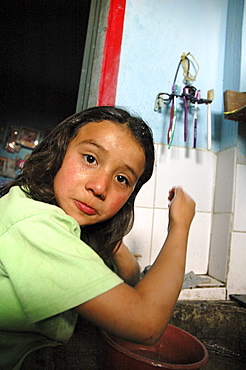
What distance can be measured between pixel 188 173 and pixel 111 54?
26.4 inches

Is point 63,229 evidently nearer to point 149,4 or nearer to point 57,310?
point 57,310

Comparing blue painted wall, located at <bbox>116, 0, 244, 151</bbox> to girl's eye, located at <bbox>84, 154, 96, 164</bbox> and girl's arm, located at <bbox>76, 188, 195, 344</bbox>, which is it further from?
girl's arm, located at <bbox>76, 188, 195, 344</bbox>

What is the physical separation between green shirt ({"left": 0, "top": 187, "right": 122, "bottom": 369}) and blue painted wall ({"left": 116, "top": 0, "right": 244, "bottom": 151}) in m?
0.84

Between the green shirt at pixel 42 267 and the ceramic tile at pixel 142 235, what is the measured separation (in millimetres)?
645

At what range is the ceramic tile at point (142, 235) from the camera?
3.53 ft

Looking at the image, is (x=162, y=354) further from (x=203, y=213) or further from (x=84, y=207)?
(x=203, y=213)

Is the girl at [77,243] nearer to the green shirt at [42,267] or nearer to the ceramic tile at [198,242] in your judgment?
the green shirt at [42,267]

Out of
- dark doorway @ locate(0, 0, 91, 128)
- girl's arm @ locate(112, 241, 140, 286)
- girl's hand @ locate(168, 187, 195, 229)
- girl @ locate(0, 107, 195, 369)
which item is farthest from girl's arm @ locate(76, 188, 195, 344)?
dark doorway @ locate(0, 0, 91, 128)

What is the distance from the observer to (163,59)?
47.7 inches

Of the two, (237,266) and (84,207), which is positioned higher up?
(84,207)

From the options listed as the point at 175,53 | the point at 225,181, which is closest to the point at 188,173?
the point at 225,181

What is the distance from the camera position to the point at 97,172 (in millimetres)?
554

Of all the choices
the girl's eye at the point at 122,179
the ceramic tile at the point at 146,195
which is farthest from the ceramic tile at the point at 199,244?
the girl's eye at the point at 122,179

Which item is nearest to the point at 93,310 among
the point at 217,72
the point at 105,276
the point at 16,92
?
the point at 105,276
